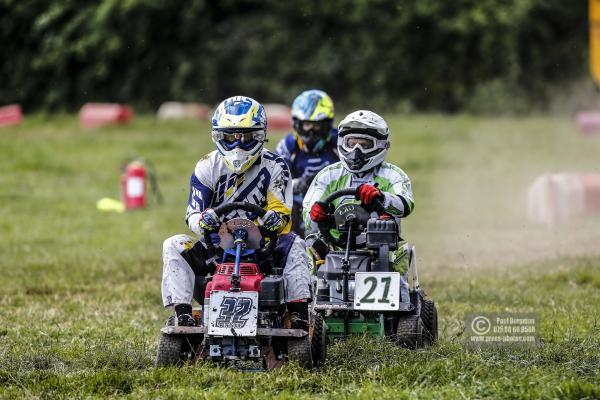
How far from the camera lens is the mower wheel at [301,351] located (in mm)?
8367

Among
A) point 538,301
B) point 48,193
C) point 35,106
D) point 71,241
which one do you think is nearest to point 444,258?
point 538,301

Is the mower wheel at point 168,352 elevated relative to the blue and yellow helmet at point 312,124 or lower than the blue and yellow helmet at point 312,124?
lower

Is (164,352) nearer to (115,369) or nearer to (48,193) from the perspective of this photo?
(115,369)

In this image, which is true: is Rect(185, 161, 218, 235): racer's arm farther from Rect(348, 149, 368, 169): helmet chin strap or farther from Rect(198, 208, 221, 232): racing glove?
Rect(348, 149, 368, 169): helmet chin strap

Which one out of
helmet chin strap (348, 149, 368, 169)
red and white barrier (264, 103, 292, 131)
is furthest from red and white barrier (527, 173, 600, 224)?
helmet chin strap (348, 149, 368, 169)

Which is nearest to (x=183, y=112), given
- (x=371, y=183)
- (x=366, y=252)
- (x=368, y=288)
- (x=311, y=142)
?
(x=311, y=142)

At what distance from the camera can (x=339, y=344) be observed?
941 centimetres

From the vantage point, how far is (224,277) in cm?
848

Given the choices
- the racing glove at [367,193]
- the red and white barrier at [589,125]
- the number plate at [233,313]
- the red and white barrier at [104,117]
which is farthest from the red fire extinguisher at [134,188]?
the red and white barrier at [589,125]

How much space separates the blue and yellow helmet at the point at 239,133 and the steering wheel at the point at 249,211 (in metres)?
0.46

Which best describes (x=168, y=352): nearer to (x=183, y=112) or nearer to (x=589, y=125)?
(x=589, y=125)

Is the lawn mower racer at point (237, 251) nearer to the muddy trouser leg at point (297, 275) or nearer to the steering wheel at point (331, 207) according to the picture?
the muddy trouser leg at point (297, 275)

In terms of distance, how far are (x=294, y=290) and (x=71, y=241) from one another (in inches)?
391

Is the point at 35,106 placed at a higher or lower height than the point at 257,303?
higher
